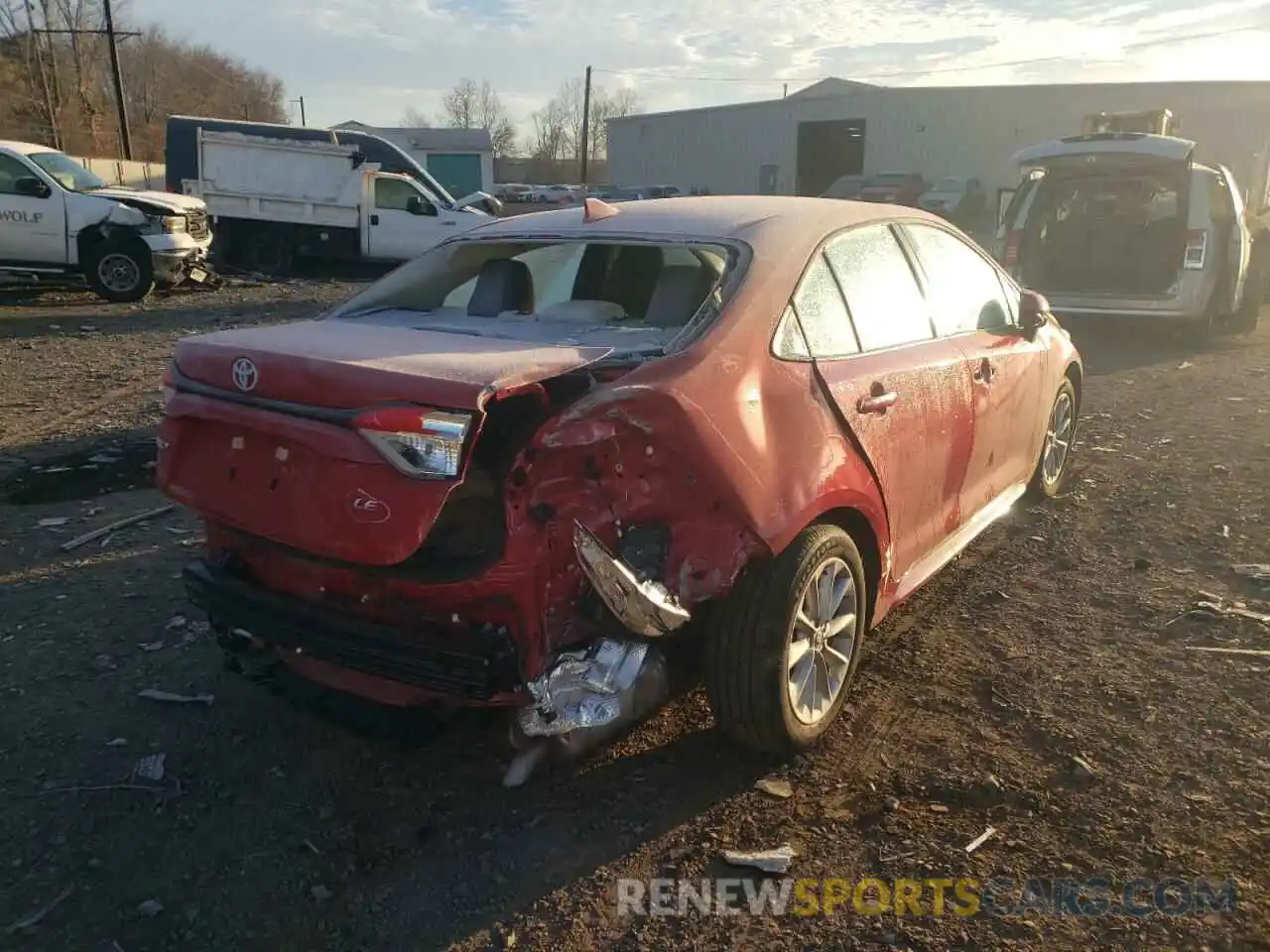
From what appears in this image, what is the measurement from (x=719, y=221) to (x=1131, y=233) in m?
9.52

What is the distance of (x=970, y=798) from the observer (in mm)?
2941

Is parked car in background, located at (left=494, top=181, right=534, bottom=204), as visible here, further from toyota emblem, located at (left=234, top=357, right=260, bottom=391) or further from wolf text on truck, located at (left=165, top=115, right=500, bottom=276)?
toyota emblem, located at (left=234, top=357, right=260, bottom=391)

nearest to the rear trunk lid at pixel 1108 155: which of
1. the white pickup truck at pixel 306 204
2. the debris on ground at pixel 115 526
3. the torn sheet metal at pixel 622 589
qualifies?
the debris on ground at pixel 115 526

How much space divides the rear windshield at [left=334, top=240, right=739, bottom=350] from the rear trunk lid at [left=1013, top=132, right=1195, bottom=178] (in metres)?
8.12

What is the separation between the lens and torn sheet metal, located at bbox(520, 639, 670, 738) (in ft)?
8.65

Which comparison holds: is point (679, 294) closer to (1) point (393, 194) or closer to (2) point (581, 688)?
(2) point (581, 688)

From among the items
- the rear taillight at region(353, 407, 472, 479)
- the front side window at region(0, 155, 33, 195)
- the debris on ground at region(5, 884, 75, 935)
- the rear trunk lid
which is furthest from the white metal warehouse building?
the debris on ground at region(5, 884, 75, 935)

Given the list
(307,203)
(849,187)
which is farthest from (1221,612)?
(849,187)

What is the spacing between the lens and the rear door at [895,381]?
3.26 meters

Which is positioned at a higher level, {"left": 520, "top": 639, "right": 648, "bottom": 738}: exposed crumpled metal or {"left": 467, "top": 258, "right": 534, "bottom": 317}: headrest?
{"left": 467, "top": 258, "right": 534, "bottom": 317}: headrest

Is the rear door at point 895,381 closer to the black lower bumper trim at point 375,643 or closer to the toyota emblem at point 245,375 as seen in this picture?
the black lower bumper trim at point 375,643

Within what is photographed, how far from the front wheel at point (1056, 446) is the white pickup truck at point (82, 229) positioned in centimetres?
1175

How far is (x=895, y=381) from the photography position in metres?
3.43

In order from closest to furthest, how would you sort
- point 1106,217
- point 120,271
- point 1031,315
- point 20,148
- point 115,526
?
point 1031,315, point 115,526, point 1106,217, point 20,148, point 120,271
